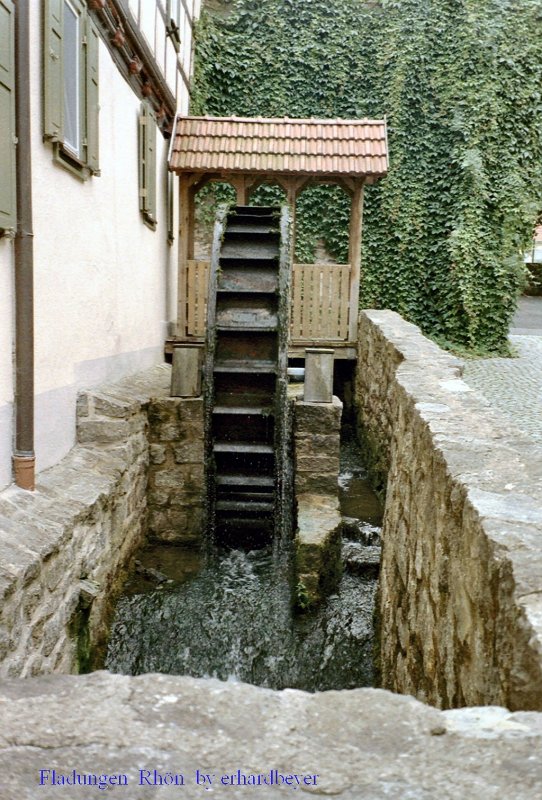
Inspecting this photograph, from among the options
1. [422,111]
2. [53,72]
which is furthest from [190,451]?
[422,111]

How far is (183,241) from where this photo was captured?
8758 mm

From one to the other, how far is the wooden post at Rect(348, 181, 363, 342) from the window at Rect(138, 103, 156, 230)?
268cm

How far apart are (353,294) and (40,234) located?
5.47 m

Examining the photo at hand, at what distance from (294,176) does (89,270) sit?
447 centimetres

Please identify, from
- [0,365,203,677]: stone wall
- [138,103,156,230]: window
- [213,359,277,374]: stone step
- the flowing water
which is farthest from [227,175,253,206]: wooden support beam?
the flowing water

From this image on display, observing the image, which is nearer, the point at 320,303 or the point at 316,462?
the point at 316,462

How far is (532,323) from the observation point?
16766 mm

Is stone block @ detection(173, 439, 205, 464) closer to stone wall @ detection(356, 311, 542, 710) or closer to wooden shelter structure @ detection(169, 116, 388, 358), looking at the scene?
stone wall @ detection(356, 311, 542, 710)

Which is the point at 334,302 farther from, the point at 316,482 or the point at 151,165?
the point at 316,482

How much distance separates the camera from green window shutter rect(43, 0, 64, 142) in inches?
145

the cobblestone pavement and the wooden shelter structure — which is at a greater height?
the wooden shelter structure

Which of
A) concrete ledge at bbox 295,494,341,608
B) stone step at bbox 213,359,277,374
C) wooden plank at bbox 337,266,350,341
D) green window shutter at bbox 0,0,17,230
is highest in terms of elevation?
green window shutter at bbox 0,0,17,230

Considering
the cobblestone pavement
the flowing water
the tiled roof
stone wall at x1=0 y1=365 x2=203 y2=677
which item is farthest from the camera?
the tiled roof

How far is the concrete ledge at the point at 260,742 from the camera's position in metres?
1.16
